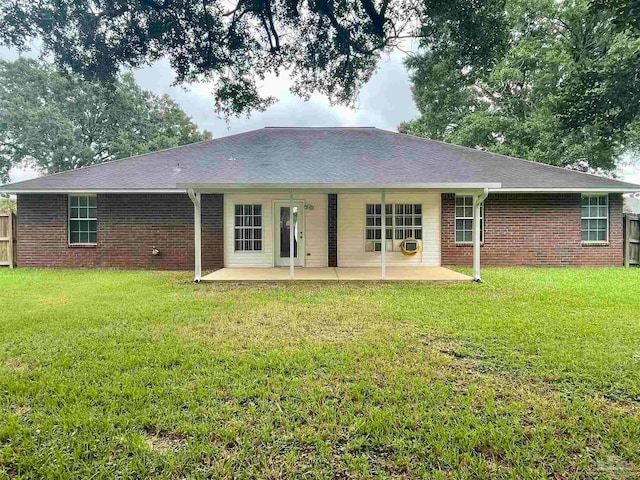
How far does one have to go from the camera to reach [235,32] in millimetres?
7359

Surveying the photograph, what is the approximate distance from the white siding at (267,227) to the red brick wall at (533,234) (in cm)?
399

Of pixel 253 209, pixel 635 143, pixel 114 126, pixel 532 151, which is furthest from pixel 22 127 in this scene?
pixel 635 143

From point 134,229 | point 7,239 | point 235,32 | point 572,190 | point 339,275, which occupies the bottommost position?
point 339,275

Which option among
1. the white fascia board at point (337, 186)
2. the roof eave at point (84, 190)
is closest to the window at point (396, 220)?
the white fascia board at point (337, 186)

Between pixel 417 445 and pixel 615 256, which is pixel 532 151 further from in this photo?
pixel 417 445

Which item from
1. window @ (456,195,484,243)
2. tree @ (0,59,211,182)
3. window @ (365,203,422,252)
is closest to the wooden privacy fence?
window @ (365,203,422,252)

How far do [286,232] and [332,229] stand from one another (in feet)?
4.87

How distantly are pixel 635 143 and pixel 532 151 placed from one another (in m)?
5.49

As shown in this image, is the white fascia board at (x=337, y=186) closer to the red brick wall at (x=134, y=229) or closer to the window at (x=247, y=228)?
the window at (x=247, y=228)

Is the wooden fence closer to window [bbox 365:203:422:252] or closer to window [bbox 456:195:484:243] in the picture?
window [bbox 456:195:484:243]

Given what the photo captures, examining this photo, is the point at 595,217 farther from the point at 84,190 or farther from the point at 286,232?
the point at 84,190

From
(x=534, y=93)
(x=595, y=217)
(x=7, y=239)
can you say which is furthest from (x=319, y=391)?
(x=534, y=93)

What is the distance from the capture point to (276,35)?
725 cm

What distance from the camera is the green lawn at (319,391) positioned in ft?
8.03
